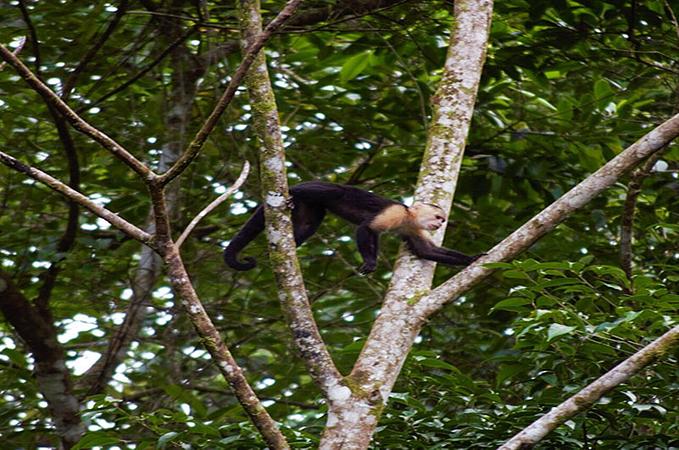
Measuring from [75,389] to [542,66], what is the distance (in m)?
3.60

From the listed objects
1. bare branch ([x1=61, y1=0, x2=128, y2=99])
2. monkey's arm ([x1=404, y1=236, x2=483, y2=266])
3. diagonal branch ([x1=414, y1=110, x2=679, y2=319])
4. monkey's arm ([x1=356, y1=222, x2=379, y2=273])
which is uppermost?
bare branch ([x1=61, y1=0, x2=128, y2=99])

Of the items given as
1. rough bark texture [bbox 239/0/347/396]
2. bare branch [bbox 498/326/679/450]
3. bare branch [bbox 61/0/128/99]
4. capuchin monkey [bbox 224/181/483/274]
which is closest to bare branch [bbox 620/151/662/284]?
capuchin monkey [bbox 224/181/483/274]

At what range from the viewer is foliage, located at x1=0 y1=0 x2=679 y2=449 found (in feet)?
19.4

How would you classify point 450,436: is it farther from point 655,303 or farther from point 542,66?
point 542,66

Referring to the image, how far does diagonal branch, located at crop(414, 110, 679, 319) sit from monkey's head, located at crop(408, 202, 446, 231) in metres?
0.52

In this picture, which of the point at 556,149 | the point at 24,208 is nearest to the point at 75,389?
the point at 24,208

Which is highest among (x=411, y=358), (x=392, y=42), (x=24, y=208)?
(x=24, y=208)

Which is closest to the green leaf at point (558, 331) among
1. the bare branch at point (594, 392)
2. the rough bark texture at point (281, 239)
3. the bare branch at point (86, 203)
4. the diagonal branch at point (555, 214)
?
the bare branch at point (594, 392)

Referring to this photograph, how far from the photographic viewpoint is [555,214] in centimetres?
350

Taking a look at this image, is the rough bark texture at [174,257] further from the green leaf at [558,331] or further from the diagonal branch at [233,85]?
the green leaf at [558,331]

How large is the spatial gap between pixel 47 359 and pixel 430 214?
9.25 feet

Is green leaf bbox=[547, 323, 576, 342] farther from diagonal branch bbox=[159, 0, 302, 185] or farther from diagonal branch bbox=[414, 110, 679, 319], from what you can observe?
diagonal branch bbox=[159, 0, 302, 185]

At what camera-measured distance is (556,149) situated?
6387 mm

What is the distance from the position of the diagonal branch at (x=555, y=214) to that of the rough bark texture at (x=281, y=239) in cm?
40
